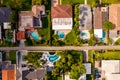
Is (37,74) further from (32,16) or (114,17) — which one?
(114,17)

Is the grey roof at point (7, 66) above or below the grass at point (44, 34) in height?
below

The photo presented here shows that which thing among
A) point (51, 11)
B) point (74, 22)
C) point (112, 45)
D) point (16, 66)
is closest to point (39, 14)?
point (51, 11)

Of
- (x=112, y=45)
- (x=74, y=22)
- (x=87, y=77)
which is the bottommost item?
(x=87, y=77)

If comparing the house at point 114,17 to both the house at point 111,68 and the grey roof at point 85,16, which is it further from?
the house at point 111,68

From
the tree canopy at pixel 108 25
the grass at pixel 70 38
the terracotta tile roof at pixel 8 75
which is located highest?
the tree canopy at pixel 108 25

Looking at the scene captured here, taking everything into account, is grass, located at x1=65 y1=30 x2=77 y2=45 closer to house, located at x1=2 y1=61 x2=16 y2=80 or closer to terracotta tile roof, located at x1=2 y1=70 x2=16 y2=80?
house, located at x1=2 y1=61 x2=16 y2=80

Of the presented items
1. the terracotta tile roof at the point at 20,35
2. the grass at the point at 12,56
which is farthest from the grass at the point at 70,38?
the grass at the point at 12,56

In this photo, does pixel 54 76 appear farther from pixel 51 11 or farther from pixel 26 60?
pixel 51 11
